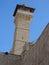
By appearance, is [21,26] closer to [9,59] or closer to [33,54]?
[9,59]

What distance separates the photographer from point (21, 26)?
48.6ft

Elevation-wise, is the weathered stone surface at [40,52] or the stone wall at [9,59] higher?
the weathered stone surface at [40,52]

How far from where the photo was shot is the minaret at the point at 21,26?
14125 millimetres

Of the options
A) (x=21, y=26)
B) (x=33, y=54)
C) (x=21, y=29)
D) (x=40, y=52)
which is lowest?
(x=21, y=29)

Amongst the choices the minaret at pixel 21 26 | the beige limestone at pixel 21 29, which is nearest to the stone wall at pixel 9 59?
the minaret at pixel 21 26

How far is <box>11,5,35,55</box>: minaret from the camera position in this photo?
14.1 meters

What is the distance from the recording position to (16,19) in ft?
50.4

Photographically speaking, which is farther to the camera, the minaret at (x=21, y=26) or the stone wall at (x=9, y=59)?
the minaret at (x=21, y=26)

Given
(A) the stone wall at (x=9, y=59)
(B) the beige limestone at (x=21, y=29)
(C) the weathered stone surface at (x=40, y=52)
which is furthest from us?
(B) the beige limestone at (x=21, y=29)

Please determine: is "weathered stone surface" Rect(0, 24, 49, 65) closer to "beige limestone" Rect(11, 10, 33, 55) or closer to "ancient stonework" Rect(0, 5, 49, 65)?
"ancient stonework" Rect(0, 5, 49, 65)

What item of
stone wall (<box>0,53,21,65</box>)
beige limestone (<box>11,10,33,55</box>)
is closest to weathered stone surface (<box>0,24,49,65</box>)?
stone wall (<box>0,53,21,65</box>)

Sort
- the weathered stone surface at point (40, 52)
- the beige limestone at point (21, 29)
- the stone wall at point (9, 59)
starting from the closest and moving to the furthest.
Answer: the weathered stone surface at point (40, 52)
the stone wall at point (9, 59)
the beige limestone at point (21, 29)

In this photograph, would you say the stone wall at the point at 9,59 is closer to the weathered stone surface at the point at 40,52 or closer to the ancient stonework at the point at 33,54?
the ancient stonework at the point at 33,54

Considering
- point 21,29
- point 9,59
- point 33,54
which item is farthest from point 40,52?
point 21,29
